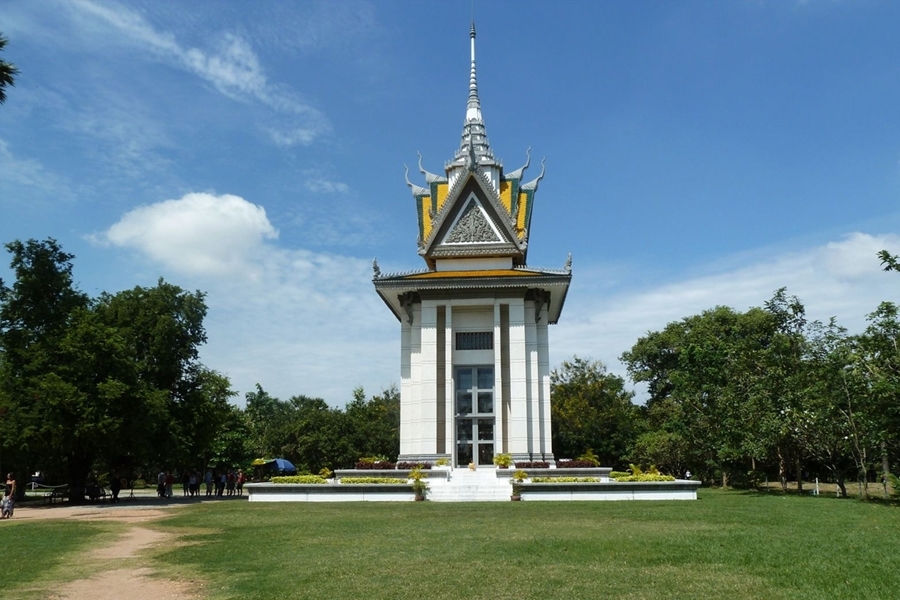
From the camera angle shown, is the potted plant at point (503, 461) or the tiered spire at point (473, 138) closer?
the potted plant at point (503, 461)

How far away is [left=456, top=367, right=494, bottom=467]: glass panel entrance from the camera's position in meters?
36.1

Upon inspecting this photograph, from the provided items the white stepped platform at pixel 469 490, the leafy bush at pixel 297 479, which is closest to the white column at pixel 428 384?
the white stepped platform at pixel 469 490

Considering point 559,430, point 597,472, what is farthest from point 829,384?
point 559,430

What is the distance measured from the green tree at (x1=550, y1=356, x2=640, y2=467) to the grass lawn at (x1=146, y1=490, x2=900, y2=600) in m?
30.7

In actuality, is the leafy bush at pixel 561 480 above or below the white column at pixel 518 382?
below

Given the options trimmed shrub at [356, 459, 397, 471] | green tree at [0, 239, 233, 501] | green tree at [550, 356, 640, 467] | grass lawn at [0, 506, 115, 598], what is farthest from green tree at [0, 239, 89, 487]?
green tree at [550, 356, 640, 467]

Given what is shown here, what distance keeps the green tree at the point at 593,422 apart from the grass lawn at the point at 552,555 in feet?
101

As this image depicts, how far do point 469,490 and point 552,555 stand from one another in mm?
16630

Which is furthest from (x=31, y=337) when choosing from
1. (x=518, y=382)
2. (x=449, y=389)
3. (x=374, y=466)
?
(x=518, y=382)

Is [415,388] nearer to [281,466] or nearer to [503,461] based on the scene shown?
[503,461]

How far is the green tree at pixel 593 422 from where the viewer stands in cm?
4972

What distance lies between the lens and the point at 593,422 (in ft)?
164

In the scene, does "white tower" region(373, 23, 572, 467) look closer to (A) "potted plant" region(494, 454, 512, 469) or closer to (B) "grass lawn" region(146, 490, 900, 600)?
(A) "potted plant" region(494, 454, 512, 469)

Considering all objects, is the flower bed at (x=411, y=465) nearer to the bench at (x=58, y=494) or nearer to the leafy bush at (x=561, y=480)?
the leafy bush at (x=561, y=480)
